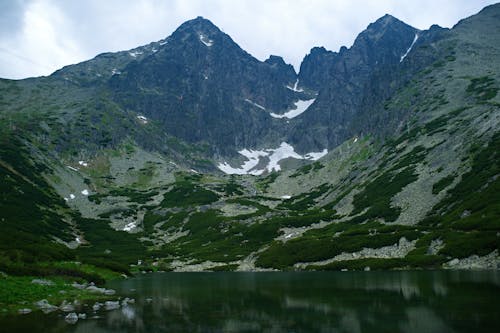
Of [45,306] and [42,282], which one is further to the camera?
[42,282]

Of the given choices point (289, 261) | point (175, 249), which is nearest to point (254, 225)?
point (175, 249)

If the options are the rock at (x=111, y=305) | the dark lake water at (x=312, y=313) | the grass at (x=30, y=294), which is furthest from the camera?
the rock at (x=111, y=305)

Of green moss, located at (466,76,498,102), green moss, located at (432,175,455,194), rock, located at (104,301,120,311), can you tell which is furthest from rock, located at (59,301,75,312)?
green moss, located at (466,76,498,102)

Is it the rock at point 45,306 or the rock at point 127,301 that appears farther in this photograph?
the rock at point 127,301

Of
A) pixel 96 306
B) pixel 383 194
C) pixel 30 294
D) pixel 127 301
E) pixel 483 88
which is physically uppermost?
pixel 483 88

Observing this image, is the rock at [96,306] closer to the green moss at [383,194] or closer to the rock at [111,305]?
the rock at [111,305]

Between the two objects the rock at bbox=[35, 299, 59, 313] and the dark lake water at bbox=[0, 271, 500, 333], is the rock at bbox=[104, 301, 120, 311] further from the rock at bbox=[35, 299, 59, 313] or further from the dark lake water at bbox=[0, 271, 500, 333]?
the rock at bbox=[35, 299, 59, 313]

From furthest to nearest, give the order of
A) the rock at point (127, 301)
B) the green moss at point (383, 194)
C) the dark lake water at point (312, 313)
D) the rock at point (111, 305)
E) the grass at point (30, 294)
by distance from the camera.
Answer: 1. the green moss at point (383, 194)
2. the rock at point (127, 301)
3. the rock at point (111, 305)
4. the grass at point (30, 294)
5. the dark lake water at point (312, 313)

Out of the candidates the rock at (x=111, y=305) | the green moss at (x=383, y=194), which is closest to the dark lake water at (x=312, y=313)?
the rock at (x=111, y=305)

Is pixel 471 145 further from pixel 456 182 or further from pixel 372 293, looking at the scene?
pixel 372 293

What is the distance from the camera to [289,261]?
97.5 m

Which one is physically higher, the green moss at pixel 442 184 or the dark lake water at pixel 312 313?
the green moss at pixel 442 184

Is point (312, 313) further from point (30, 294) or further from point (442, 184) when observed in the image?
point (442, 184)

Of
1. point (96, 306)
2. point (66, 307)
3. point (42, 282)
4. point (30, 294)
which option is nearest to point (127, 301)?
point (96, 306)
